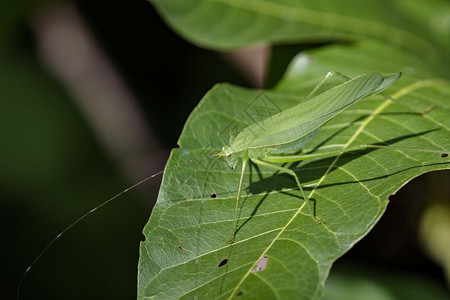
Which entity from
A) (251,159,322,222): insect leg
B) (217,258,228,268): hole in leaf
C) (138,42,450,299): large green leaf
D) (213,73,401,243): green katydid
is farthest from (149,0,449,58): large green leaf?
(217,258,228,268): hole in leaf

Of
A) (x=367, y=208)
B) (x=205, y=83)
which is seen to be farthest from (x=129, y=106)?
(x=367, y=208)

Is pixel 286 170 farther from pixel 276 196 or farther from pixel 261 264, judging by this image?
pixel 261 264

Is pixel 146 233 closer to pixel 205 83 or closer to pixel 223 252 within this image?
pixel 223 252

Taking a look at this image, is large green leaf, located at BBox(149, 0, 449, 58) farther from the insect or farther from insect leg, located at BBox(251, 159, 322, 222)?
insect leg, located at BBox(251, 159, 322, 222)

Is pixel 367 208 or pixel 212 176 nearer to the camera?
pixel 367 208

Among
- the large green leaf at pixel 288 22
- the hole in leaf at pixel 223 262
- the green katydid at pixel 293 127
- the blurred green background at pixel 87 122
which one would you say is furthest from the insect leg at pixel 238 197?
the blurred green background at pixel 87 122
